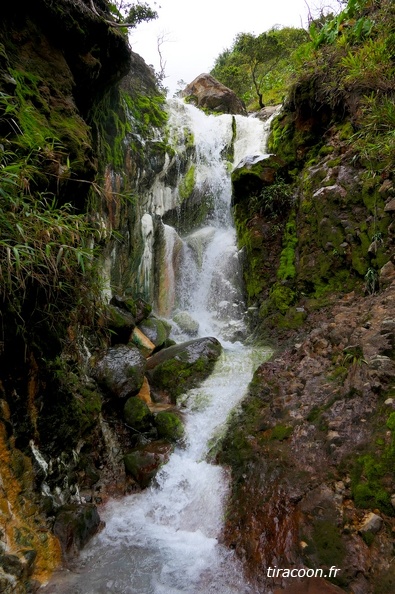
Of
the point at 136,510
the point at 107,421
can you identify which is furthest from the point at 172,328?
the point at 136,510

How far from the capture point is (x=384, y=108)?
5.11 meters

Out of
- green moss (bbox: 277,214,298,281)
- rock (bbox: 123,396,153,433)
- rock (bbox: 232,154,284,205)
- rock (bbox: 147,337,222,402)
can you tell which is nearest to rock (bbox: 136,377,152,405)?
rock (bbox: 147,337,222,402)

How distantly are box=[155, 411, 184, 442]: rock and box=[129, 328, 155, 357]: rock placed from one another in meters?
2.29

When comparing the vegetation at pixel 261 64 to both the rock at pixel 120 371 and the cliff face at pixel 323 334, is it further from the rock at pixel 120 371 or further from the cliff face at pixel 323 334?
the rock at pixel 120 371

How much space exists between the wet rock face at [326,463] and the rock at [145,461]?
2.81ft

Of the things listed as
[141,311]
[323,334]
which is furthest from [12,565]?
[141,311]

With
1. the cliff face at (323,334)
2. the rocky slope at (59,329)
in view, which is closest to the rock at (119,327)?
the rocky slope at (59,329)

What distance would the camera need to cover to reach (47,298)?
2.82 meters

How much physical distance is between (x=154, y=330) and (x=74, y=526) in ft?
16.1

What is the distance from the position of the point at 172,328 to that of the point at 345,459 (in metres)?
6.53

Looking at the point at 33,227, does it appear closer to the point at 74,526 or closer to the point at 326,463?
the point at 74,526

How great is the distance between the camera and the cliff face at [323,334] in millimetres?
2916

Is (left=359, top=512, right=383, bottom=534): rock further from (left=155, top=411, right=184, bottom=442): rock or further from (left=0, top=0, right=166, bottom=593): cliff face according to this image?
(left=155, top=411, right=184, bottom=442): rock

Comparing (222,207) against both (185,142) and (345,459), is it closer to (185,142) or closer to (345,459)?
(185,142)
